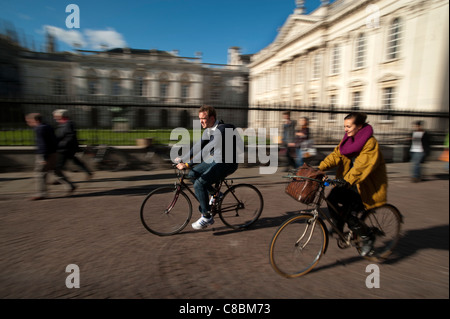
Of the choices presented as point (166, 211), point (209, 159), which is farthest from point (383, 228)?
point (166, 211)

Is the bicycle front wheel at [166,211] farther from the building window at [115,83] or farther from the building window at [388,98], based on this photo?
the building window at [115,83]

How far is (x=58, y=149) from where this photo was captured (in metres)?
6.18

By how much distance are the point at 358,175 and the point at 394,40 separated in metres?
21.8

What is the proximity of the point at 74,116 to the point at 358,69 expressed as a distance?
2266cm

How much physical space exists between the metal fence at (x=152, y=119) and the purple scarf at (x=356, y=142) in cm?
559

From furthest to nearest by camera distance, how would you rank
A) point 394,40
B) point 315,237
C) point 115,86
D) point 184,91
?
point 184,91 < point 115,86 < point 394,40 < point 315,237

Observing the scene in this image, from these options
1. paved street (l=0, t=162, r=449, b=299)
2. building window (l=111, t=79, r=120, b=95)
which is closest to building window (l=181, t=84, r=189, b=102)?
building window (l=111, t=79, r=120, b=95)

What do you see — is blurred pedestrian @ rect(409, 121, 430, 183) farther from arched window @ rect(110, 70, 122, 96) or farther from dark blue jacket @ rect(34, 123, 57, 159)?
arched window @ rect(110, 70, 122, 96)

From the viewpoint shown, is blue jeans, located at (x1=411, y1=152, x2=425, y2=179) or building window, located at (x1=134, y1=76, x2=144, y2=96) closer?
blue jeans, located at (x1=411, y1=152, x2=425, y2=179)

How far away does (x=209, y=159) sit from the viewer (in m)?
3.92

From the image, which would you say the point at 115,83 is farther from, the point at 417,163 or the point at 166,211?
the point at 166,211

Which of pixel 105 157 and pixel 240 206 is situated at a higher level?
pixel 105 157

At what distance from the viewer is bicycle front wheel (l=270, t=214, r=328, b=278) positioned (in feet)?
9.48

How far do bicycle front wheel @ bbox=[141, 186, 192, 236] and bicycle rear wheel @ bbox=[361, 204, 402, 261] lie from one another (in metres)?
2.40
